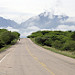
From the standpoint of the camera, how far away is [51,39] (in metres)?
82.3

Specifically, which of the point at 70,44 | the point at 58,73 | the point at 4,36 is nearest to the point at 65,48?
the point at 70,44

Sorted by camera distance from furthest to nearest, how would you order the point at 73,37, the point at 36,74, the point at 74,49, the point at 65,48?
the point at 73,37
the point at 65,48
the point at 74,49
the point at 36,74

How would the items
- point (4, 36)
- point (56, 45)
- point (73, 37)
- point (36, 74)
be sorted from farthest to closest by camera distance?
1. point (73, 37)
2. point (4, 36)
3. point (56, 45)
4. point (36, 74)

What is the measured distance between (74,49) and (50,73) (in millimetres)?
38796

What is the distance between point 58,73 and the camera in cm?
1232

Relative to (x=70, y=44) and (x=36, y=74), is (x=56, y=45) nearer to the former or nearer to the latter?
(x=70, y=44)

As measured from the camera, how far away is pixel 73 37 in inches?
3871

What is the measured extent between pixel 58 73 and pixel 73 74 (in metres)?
0.99

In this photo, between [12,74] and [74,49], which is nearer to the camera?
[12,74]

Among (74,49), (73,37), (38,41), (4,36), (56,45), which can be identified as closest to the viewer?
(74,49)

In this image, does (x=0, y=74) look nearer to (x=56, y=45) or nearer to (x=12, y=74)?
(x=12, y=74)

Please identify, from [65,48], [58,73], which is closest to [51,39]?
[65,48]

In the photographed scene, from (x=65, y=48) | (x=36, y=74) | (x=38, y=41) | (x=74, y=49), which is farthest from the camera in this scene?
(x=38, y=41)

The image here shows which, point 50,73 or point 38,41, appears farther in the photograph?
point 38,41
